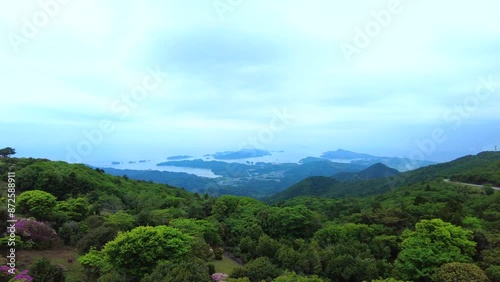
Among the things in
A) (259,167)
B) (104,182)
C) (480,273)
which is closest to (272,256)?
(480,273)

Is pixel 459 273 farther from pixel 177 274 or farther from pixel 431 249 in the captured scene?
pixel 177 274

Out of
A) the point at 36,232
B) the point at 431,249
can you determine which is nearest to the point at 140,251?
the point at 36,232

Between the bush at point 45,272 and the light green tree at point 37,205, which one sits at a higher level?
the light green tree at point 37,205

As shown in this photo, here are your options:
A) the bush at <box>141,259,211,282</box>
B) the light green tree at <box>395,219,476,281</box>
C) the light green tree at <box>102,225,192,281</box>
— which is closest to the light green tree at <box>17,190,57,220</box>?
the light green tree at <box>102,225,192,281</box>

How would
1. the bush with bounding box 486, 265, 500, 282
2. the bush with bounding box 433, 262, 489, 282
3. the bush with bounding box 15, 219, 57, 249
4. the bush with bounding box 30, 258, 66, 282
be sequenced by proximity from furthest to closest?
the bush with bounding box 15, 219, 57, 249 < the bush with bounding box 486, 265, 500, 282 < the bush with bounding box 433, 262, 489, 282 < the bush with bounding box 30, 258, 66, 282

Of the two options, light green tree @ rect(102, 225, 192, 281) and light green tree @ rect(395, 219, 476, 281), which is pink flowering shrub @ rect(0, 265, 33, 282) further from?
light green tree @ rect(395, 219, 476, 281)

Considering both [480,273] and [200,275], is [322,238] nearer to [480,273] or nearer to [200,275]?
[480,273]

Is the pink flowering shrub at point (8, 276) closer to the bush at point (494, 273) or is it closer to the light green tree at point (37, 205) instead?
the light green tree at point (37, 205)

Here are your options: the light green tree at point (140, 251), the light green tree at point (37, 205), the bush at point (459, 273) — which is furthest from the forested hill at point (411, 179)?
the light green tree at point (37, 205)

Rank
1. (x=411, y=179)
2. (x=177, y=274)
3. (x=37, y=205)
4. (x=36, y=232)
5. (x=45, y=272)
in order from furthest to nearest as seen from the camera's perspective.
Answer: (x=411, y=179) → (x=37, y=205) → (x=36, y=232) → (x=45, y=272) → (x=177, y=274)
